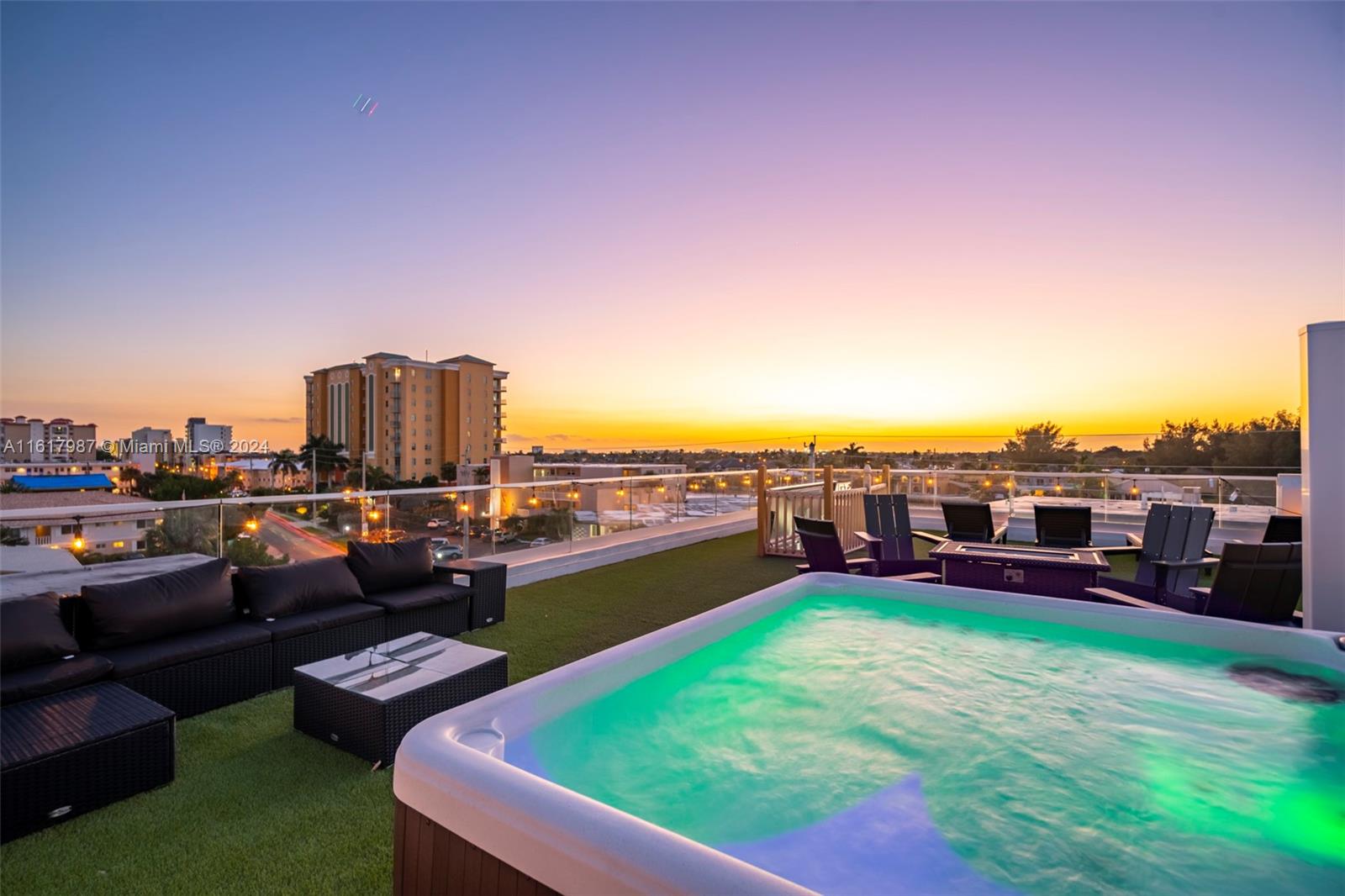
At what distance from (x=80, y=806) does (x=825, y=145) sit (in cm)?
892

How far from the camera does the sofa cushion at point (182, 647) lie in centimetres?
301

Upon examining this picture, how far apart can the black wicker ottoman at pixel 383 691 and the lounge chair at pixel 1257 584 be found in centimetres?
428

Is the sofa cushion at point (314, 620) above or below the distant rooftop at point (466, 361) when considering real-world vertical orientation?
below

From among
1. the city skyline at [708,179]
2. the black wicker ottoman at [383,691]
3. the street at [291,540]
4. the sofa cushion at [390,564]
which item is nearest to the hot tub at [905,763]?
the black wicker ottoman at [383,691]

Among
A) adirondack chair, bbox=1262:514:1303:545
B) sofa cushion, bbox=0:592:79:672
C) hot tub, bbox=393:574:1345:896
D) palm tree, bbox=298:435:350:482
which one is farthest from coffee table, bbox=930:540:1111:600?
palm tree, bbox=298:435:350:482

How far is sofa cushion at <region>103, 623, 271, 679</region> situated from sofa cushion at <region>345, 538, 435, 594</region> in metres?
0.84

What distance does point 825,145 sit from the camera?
8164mm

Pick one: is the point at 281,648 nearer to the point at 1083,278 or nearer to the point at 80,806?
the point at 80,806

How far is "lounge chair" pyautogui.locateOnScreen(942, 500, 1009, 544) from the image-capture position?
22.4 feet

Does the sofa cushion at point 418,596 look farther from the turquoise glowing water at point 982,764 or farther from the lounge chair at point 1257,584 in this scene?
the lounge chair at point 1257,584

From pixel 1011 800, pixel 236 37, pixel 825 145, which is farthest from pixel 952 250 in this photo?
pixel 236 37

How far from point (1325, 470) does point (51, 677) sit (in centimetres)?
685

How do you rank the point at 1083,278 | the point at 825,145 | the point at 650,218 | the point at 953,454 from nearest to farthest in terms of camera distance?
the point at 825,145 → the point at 1083,278 → the point at 650,218 → the point at 953,454

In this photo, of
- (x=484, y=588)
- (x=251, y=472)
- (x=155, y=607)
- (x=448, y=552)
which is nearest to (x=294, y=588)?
(x=155, y=607)
